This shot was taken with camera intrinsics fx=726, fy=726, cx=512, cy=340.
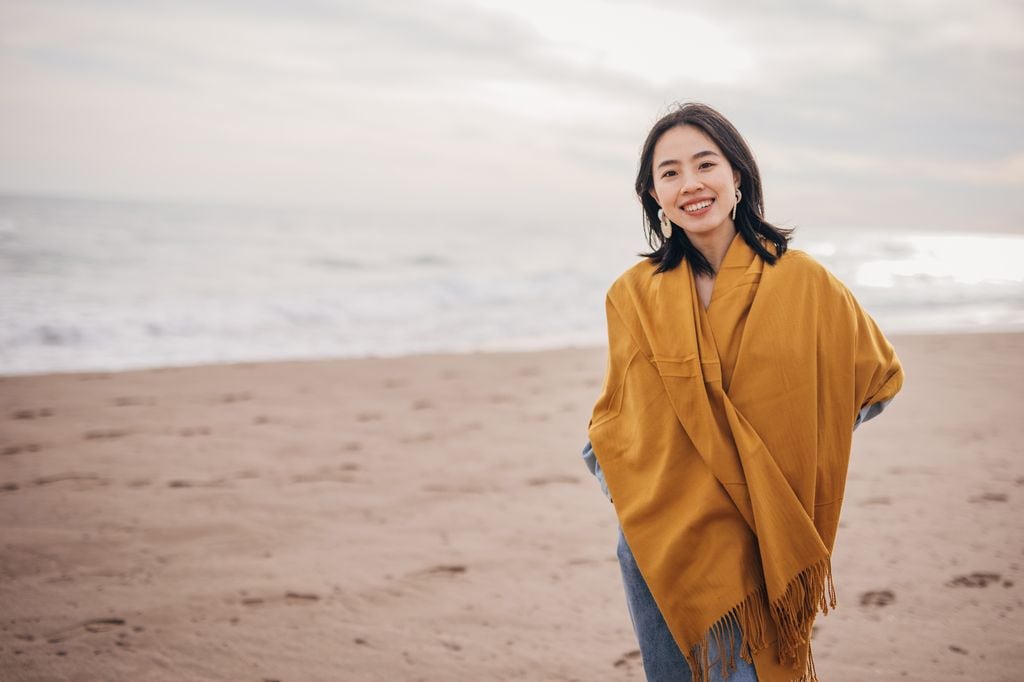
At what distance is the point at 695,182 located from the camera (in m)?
1.92

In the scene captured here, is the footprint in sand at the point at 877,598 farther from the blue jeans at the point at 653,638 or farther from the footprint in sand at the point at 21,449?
the footprint in sand at the point at 21,449

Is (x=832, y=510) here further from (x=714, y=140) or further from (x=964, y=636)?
(x=964, y=636)

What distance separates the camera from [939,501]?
14.8ft

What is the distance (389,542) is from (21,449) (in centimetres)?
317


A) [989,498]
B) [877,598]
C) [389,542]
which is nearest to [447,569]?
[389,542]

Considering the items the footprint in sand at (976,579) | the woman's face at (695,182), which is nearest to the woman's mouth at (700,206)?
the woman's face at (695,182)

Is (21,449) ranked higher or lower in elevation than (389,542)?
higher

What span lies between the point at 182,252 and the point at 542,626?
23.4 metres

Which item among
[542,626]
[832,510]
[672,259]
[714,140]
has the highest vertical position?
[714,140]

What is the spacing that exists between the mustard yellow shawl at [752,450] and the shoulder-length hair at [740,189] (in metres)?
0.12

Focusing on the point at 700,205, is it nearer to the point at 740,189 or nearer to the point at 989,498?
the point at 740,189

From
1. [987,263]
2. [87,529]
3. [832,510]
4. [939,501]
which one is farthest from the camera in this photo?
[987,263]

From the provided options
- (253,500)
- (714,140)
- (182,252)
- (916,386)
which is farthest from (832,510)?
(182,252)

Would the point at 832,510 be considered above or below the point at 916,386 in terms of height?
above
